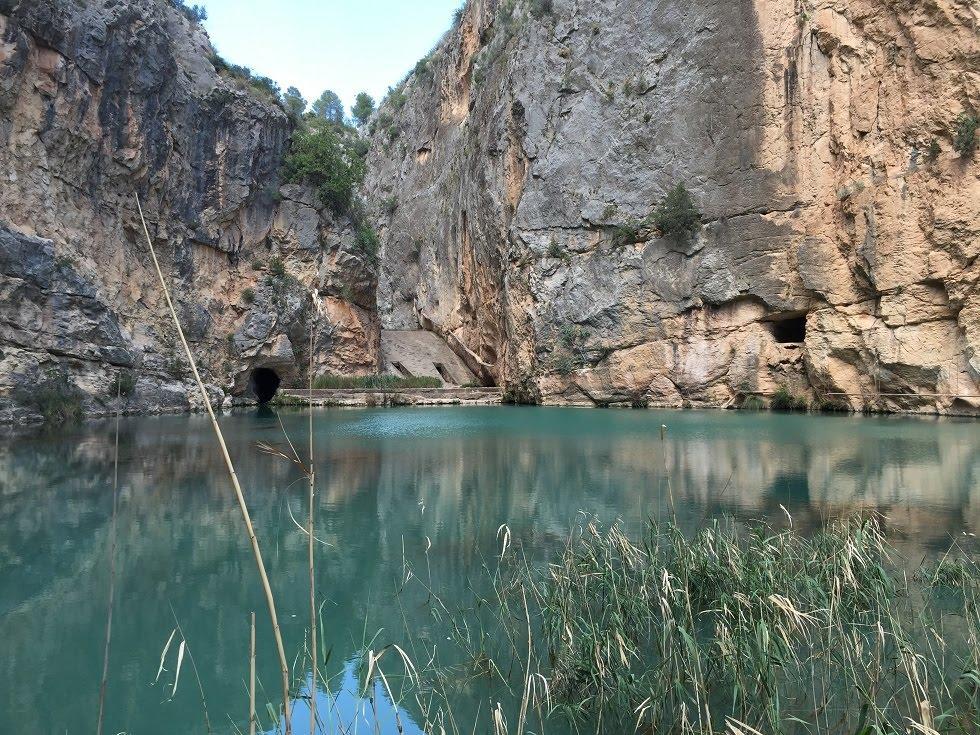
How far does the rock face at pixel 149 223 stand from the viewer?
21.4m

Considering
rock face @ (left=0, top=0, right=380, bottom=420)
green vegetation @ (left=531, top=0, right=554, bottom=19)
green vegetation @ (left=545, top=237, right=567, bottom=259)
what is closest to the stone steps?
rock face @ (left=0, top=0, right=380, bottom=420)

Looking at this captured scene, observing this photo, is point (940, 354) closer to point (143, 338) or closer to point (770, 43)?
point (770, 43)

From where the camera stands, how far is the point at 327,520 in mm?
7750

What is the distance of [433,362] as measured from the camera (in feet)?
130

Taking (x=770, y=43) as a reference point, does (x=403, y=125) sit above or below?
above

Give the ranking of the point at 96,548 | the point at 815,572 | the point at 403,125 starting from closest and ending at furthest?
the point at 815,572
the point at 96,548
the point at 403,125

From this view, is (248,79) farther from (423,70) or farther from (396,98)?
(396,98)

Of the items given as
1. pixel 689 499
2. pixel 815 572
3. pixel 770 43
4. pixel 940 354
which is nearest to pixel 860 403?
pixel 940 354

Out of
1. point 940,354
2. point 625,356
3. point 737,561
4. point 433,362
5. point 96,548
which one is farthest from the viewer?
point 433,362

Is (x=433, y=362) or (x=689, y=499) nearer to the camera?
(x=689, y=499)

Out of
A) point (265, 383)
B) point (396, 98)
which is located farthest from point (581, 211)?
point (396, 98)

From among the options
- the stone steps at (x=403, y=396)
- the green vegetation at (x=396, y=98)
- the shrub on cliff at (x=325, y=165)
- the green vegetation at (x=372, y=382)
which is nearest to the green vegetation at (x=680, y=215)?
the stone steps at (x=403, y=396)

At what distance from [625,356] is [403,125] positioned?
3416 centimetres

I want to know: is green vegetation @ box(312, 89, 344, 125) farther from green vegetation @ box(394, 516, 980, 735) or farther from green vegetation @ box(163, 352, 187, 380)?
green vegetation @ box(394, 516, 980, 735)
